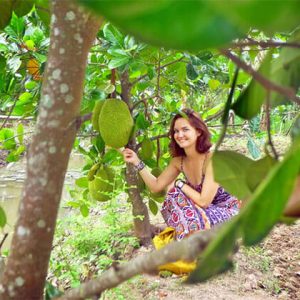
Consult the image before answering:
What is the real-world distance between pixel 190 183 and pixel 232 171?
4.64 ft

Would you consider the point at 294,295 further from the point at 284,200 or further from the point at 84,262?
the point at 284,200

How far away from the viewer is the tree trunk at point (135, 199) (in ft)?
4.88

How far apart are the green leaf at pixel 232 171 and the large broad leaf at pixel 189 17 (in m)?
0.24

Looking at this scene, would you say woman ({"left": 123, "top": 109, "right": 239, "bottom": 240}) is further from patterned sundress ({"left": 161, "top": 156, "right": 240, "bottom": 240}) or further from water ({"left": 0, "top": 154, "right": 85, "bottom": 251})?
water ({"left": 0, "top": 154, "right": 85, "bottom": 251})

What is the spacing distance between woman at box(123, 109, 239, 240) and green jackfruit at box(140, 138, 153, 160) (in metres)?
0.05

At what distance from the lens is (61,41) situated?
0.43m

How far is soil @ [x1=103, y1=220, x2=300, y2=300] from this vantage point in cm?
165

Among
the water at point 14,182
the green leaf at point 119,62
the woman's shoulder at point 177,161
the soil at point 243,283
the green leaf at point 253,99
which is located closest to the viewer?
the green leaf at point 253,99

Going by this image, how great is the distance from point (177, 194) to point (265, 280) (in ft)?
1.73

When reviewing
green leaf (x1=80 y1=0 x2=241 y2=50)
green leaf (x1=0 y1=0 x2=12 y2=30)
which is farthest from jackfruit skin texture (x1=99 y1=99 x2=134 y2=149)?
green leaf (x1=80 y1=0 x2=241 y2=50)

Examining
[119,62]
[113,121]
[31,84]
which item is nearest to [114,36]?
[119,62]

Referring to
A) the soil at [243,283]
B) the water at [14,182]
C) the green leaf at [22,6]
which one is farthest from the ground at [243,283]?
the water at [14,182]

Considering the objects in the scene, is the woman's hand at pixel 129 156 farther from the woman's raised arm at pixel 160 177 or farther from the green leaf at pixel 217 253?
the green leaf at pixel 217 253

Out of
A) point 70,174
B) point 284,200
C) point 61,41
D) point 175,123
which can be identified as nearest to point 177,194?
point 175,123
